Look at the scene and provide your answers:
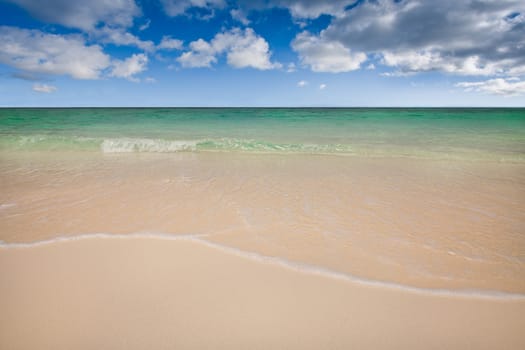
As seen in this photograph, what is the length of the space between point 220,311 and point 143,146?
1030 cm

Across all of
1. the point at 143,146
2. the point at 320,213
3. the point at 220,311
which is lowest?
the point at 220,311

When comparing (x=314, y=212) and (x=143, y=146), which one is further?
(x=143, y=146)

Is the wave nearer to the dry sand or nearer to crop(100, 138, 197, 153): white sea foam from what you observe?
crop(100, 138, 197, 153): white sea foam

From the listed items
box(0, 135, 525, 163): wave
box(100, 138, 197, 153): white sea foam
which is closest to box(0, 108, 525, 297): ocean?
box(0, 135, 525, 163): wave

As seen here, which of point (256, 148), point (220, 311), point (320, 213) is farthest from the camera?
point (256, 148)

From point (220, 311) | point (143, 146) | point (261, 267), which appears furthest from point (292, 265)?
point (143, 146)

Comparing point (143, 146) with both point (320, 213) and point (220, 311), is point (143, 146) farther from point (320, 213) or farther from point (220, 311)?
point (220, 311)

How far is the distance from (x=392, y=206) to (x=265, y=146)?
24.1ft

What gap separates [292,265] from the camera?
2447 mm

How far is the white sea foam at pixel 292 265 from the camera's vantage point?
209 cm

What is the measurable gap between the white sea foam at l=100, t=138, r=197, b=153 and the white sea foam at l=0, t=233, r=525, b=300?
754 cm

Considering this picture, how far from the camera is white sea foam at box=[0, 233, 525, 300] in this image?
2.09m

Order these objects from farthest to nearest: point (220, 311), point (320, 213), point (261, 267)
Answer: point (320, 213), point (261, 267), point (220, 311)

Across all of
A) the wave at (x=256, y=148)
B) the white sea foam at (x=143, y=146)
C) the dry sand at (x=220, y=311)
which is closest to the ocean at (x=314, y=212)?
the dry sand at (x=220, y=311)
